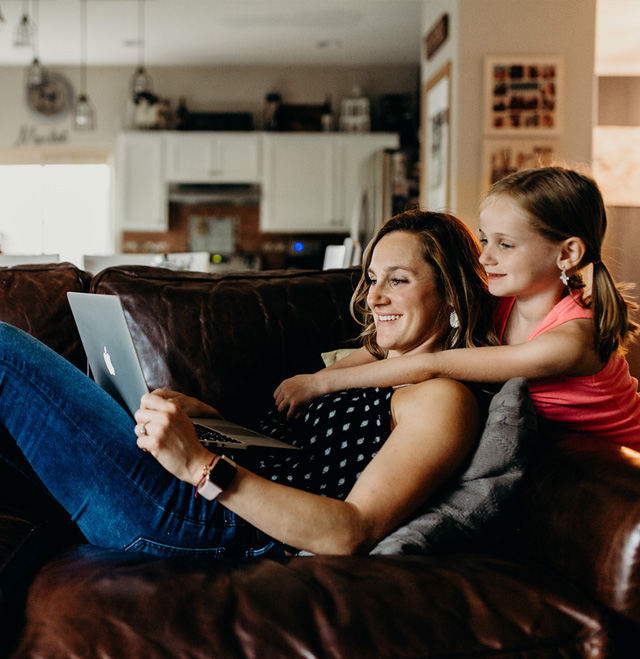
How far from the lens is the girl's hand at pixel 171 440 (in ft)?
3.38

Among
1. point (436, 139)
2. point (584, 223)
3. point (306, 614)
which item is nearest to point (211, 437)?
point (306, 614)

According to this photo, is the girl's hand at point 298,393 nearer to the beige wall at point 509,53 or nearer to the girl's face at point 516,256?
the girl's face at point 516,256

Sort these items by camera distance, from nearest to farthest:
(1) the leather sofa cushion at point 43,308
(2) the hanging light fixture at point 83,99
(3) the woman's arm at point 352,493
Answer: (3) the woman's arm at point 352,493
(1) the leather sofa cushion at point 43,308
(2) the hanging light fixture at point 83,99

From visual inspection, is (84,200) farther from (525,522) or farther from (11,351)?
(525,522)

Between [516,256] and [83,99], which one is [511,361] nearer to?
[516,256]

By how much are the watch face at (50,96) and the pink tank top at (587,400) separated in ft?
22.6

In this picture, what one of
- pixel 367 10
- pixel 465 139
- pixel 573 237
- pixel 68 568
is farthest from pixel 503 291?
pixel 367 10

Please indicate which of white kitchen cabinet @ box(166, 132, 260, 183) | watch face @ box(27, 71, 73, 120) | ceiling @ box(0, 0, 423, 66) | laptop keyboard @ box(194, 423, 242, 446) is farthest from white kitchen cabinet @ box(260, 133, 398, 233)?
laptop keyboard @ box(194, 423, 242, 446)

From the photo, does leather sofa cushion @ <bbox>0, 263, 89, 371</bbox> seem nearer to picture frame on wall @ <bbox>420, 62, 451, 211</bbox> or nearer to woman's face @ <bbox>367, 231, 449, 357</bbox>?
woman's face @ <bbox>367, 231, 449, 357</bbox>

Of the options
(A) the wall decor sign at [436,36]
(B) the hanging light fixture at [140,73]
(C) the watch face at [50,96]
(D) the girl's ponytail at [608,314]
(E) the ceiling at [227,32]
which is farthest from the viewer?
(C) the watch face at [50,96]

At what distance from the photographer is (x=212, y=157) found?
695 cm

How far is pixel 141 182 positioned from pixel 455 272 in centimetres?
611

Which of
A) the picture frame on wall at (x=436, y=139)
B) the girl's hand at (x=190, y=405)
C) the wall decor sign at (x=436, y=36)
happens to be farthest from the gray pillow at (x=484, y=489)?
the wall decor sign at (x=436, y=36)

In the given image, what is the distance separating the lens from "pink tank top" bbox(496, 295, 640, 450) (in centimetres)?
133
